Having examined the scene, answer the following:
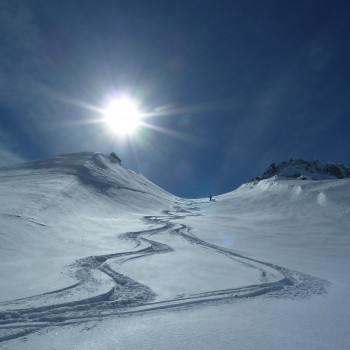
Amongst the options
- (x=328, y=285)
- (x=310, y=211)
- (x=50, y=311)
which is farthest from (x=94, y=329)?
(x=310, y=211)

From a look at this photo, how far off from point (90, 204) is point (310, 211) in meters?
16.2

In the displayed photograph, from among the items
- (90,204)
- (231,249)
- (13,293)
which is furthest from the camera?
(90,204)

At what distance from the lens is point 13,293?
344cm

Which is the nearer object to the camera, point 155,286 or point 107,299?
point 107,299

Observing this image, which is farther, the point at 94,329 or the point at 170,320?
the point at 170,320

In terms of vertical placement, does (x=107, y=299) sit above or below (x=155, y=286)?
→ below

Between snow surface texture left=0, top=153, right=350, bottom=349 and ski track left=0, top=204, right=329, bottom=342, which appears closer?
snow surface texture left=0, top=153, right=350, bottom=349


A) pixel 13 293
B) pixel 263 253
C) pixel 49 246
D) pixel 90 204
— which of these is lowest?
pixel 13 293

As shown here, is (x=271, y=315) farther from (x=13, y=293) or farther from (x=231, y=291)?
(x=13, y=293)

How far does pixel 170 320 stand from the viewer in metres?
2.89

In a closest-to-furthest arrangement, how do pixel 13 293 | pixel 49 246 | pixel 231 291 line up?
pixel 13 293, pixel 231 291, pixel 49 246

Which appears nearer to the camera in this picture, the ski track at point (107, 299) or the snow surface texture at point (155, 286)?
the snow surface texture at point (155, 286)

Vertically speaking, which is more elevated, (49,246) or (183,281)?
(49,246)

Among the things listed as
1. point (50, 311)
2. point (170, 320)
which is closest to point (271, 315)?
point (170, 320)
